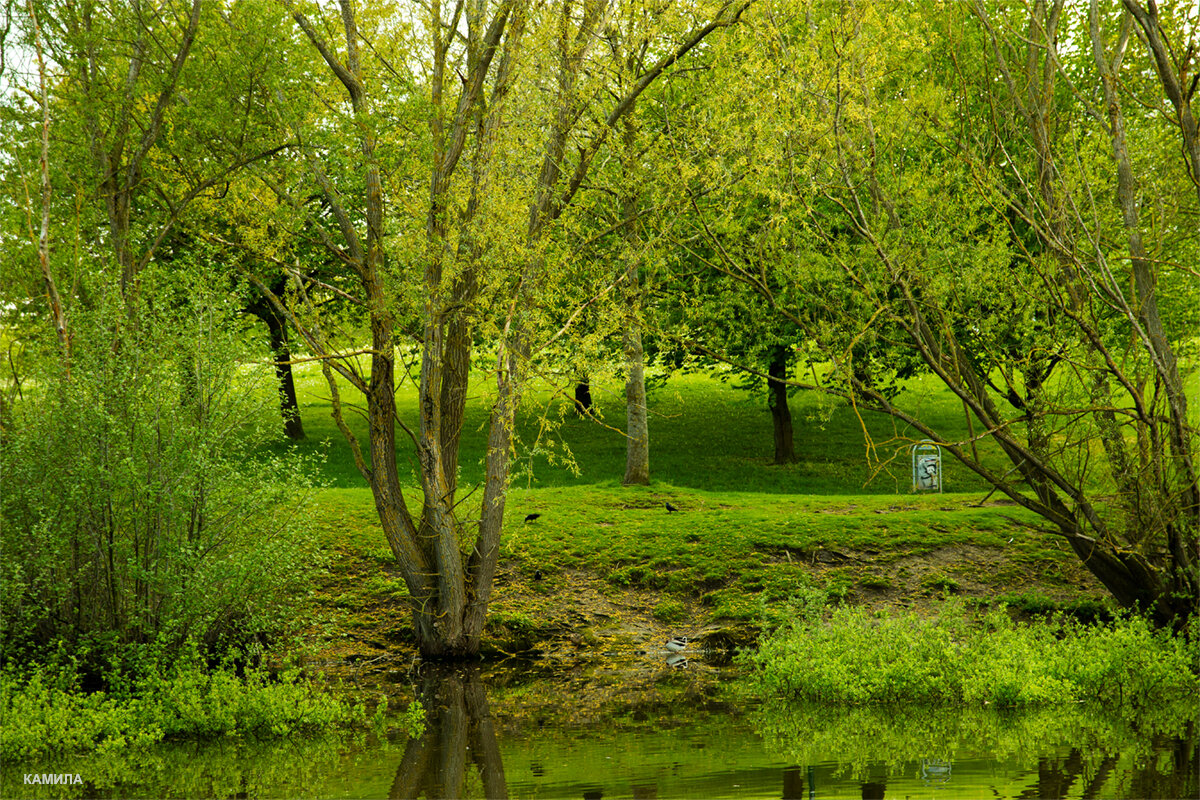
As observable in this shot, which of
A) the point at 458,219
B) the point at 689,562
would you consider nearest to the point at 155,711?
the point at 458,219

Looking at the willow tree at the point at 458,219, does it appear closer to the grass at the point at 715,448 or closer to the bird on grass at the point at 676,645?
the bird on grass at the point at 676,645

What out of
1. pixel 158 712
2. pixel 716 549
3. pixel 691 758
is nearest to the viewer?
pixel 691 758

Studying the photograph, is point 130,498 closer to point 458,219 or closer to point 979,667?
point 458,219

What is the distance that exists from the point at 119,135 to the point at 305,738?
30.2 feet

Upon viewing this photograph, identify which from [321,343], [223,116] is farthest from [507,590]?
[223,116]

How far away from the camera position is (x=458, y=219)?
12859mm

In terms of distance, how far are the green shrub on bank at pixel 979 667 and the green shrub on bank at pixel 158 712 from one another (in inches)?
180

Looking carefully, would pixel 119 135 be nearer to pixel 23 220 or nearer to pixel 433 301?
pixel 23 220

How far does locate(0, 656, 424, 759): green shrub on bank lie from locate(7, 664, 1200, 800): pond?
25 cm

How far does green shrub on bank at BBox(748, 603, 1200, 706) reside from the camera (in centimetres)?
1106

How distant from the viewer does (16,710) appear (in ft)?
31.7

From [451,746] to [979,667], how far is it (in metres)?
5.82

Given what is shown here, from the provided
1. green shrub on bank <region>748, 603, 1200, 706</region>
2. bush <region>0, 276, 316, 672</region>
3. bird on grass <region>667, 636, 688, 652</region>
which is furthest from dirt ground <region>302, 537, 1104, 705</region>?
bush <region>0, 276, 316, 672</region>

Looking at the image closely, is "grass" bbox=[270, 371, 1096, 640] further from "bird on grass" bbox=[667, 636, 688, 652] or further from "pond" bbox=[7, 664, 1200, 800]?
"pond" bbox=[7, 664, 1200, 800]
